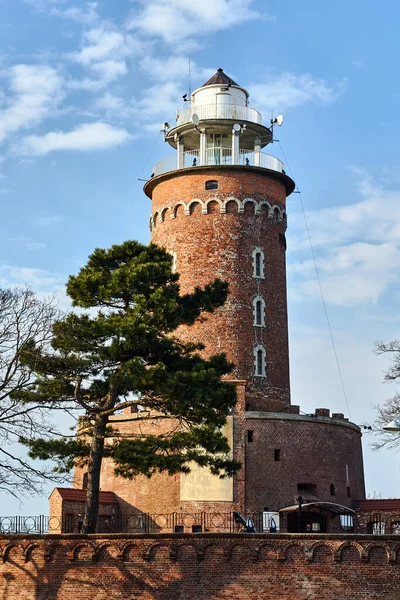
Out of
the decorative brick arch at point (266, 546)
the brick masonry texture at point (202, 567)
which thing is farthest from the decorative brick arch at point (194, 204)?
the decorative brick arch at point (266, 546)

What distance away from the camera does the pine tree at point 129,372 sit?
97.1 ft

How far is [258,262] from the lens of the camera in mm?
44188

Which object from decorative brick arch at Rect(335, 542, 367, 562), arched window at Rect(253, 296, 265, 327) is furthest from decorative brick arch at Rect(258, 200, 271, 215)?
decorative brick arch at Rect(335, 542, 367, 562)

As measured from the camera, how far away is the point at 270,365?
4344 centimetres

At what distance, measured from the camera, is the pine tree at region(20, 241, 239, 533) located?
2959 cm

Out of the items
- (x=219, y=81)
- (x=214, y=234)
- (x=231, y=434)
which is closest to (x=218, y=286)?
(x=231, y=434)

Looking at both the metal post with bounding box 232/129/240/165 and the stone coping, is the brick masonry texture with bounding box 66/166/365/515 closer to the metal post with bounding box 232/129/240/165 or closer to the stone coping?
the stone coping

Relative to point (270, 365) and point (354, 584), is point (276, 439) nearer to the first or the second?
point (270, 365)

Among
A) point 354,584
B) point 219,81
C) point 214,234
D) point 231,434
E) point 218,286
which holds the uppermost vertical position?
point 219,81

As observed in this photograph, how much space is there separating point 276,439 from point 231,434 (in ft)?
6.76

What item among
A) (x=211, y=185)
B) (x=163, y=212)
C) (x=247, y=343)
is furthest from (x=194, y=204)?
(x=247, y=343)

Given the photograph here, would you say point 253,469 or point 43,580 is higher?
point 253,469

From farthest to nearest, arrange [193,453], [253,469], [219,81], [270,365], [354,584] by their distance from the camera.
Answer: [219,81], [270,365], [253,469], [193,453], [354,584]

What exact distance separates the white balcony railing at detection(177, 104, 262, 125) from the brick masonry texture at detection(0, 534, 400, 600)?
72.6ft
